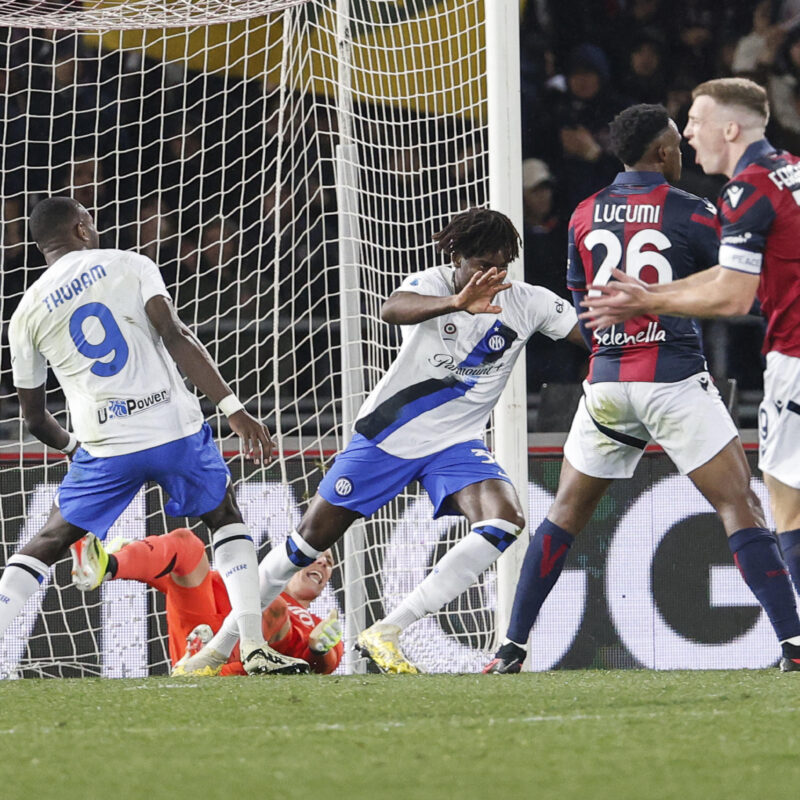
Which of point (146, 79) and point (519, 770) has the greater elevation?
point (146, 79)

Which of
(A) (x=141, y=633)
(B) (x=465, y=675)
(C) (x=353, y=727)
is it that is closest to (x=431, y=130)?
(A) (x=141, y=633)

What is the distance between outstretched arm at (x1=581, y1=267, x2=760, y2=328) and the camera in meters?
3.68

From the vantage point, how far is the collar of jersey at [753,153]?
3932mm

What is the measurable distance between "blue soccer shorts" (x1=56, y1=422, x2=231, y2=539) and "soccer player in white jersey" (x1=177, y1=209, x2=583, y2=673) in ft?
1.43

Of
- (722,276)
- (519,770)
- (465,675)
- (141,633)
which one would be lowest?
(141,633)

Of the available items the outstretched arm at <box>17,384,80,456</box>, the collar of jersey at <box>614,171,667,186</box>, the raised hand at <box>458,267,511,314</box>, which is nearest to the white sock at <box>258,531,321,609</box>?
the outstretched arm at <box>17,384,80,456</box>

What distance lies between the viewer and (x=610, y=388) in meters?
4.72

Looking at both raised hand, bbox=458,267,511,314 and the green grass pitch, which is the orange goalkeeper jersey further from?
raised hand, bbox=458,267,511,314

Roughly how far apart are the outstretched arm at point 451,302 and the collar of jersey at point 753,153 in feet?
3.04

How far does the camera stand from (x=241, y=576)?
16.7 ft

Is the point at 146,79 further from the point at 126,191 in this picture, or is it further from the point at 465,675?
the point at 465,675

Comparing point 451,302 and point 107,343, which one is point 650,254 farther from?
point 107,343

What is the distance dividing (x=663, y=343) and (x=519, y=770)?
2.38m

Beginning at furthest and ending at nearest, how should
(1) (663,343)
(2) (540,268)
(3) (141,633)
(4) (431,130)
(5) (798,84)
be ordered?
(5) (798,84)
(2) (540,268)
(4) (431,130)
(3) (141,633)
(1) (663,343)
